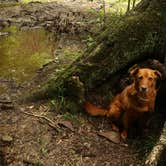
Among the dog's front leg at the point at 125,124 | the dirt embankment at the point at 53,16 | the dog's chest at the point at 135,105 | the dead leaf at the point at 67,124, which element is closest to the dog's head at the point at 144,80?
the dog's chest at the point at 135,105

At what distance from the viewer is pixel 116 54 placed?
18.2 feet

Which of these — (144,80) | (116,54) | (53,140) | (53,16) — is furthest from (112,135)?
(53,16)

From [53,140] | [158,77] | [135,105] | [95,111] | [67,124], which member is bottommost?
[53,140]

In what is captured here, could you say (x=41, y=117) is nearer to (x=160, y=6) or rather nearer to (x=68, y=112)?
(x=68, y=112)

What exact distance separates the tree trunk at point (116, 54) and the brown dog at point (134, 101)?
1.16 feet

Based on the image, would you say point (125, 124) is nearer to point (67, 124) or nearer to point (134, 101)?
point (134, 101)

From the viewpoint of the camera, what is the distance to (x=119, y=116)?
5.26 meters

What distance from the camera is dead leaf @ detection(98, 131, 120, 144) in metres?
5.11

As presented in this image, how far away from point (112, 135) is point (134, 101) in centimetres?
60

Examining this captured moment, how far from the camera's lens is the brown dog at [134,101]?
15.1 ft

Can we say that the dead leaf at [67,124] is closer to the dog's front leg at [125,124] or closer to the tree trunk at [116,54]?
the tree trunk at [116,54]

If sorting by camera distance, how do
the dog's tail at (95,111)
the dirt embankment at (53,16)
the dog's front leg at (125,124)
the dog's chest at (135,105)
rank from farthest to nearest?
the dirt embankment at (53,16)
the dog's tail at (95,111)
the dog's front leg at (125,124)
the dog's chest at (135,105)

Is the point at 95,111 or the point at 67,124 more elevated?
the point at 95,111

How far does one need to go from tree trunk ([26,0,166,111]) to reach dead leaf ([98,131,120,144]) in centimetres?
59
